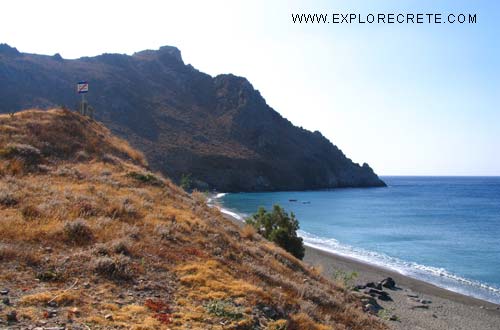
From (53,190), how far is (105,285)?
6.61m

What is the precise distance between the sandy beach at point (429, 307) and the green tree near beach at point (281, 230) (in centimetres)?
566

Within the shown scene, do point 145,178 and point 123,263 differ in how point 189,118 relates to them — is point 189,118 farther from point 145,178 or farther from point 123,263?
point 123,263

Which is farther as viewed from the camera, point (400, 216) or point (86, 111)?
point (400, 216)

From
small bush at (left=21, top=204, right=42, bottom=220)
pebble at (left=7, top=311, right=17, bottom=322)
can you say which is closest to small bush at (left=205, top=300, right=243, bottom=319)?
pebble at (left=7, top=311, right=17, bottom=322)

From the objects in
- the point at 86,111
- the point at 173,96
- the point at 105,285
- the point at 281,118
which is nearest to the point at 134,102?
the point at 173,96

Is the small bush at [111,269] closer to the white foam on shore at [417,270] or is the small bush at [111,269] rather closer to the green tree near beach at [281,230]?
the green tree near beach at [281,230]

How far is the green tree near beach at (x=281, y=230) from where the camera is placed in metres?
26.8

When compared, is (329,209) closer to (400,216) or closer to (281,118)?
(400,216)

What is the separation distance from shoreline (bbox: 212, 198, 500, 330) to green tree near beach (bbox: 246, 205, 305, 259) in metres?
2.09

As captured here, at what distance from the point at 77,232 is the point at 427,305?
22.3 meters

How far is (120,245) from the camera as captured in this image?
10.7m

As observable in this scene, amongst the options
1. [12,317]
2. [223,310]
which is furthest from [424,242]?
[12,317]

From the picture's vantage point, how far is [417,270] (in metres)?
36.5

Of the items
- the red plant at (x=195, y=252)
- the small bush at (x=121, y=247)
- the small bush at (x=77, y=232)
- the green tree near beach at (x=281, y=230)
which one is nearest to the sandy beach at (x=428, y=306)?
the green tree near beach at (x=281, y=230)
